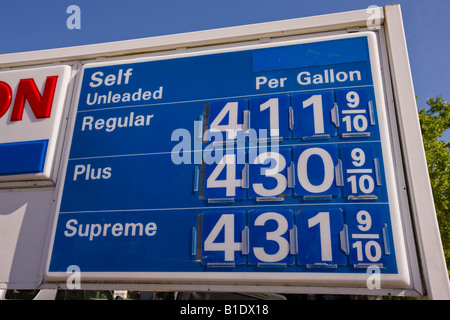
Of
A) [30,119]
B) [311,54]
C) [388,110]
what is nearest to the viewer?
[388,110]

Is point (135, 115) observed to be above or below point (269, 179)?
above

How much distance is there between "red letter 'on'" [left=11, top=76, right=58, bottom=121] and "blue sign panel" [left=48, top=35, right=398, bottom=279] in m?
0.28

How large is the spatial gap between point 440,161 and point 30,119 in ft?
38.1

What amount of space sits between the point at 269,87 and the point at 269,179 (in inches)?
27.5

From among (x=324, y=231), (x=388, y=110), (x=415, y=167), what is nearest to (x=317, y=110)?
(x=388, y=110)

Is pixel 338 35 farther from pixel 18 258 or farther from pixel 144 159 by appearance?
pixel 18 258

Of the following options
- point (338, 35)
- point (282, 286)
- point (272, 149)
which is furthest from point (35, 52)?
point (282, 286)

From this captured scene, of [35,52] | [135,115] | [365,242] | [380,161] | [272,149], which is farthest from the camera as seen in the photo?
[35,52]

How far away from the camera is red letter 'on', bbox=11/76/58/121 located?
255 cm

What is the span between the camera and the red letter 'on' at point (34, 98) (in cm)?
255

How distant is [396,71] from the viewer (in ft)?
6.98

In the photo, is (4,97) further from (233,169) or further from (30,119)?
(233,169)

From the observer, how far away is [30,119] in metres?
2.55

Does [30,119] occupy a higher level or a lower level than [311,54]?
lower
